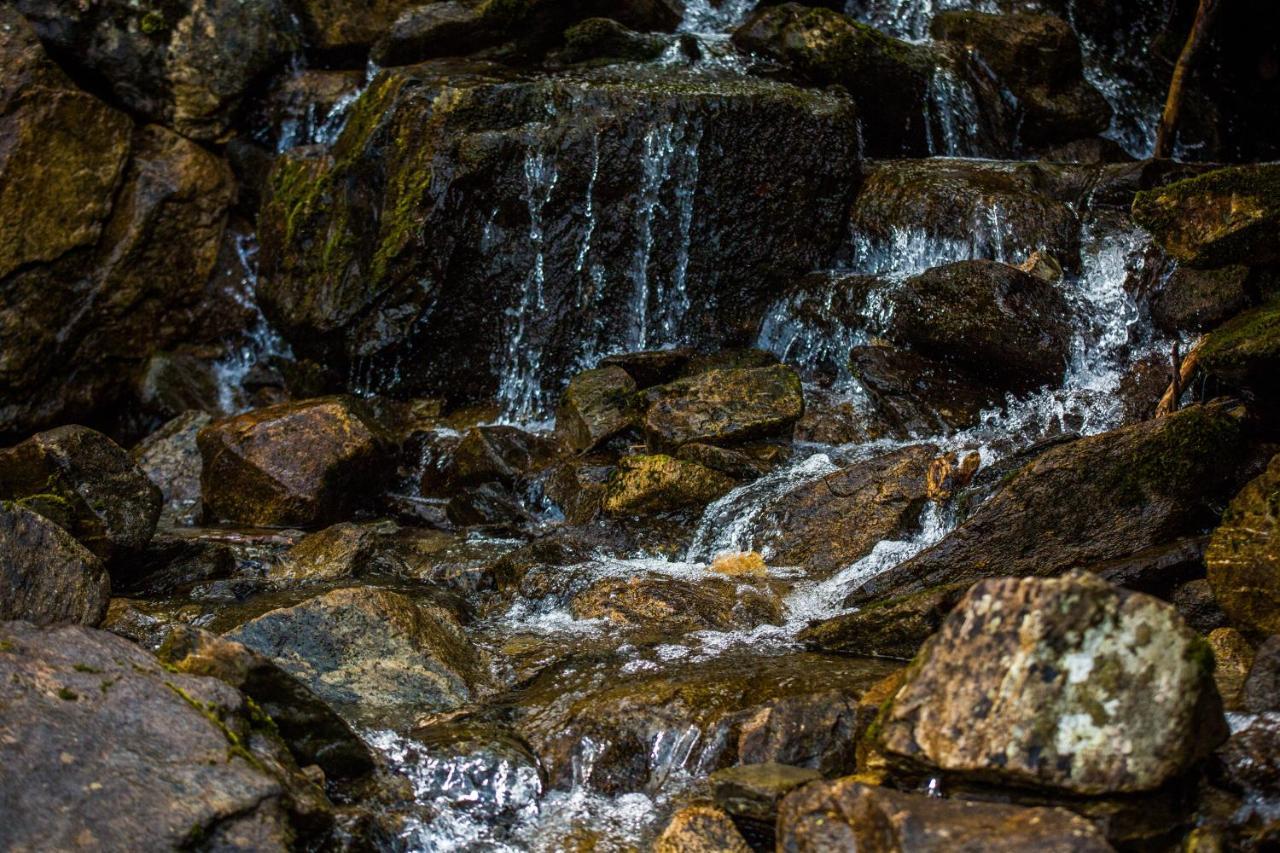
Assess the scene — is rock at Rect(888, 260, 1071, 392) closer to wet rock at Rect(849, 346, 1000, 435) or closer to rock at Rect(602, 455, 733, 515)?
wet rock at Rect(849, 346, 1000, 435)

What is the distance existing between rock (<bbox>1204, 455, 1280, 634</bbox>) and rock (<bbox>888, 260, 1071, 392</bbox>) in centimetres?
502

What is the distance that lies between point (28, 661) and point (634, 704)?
283 centimetres

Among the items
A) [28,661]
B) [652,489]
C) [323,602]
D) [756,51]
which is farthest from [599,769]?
[756,51]

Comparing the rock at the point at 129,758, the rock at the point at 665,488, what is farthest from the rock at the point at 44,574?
the rock at the point at 665,488

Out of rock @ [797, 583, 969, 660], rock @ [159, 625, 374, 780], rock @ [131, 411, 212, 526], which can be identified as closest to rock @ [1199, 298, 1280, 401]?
rock @ [797, 583, 969, 660]

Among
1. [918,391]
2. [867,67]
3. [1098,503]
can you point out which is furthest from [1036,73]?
[1098,503]

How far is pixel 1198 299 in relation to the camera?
1033cm

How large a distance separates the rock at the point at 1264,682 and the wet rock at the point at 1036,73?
39.3ft

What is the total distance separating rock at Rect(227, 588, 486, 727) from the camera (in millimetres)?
6074

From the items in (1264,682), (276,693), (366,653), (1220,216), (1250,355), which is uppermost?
(1220,216)

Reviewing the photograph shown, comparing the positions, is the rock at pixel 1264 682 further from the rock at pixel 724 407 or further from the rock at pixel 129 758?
the rock at pixel 724 407

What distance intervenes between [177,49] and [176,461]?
19.9 feet

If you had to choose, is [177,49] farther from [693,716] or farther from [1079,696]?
[1079,696]

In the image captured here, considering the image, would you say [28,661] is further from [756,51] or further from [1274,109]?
[1274,109]
